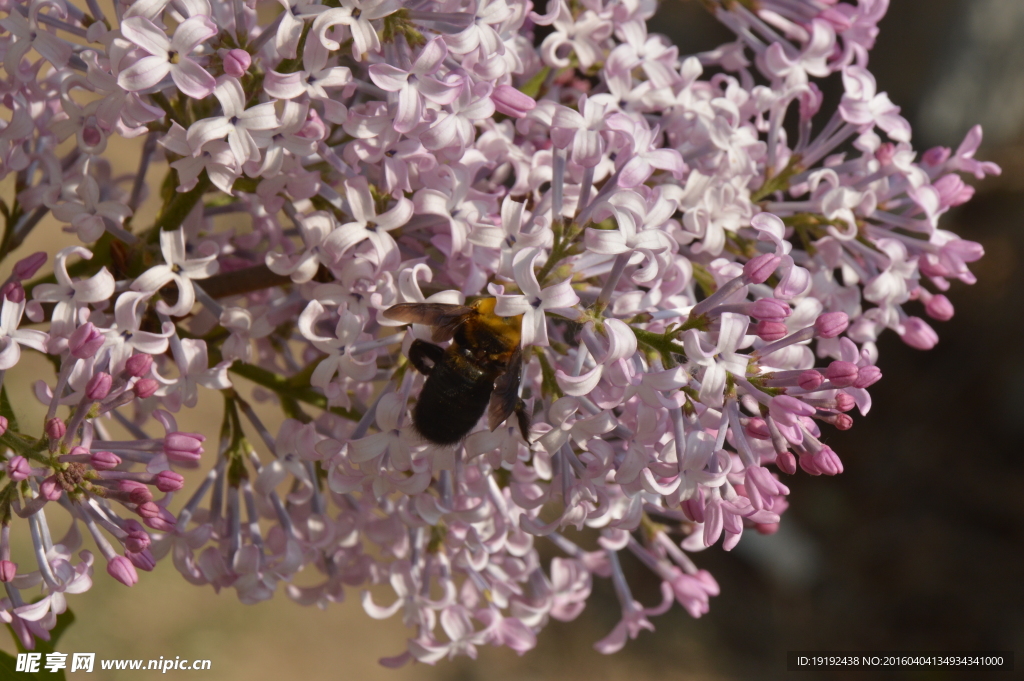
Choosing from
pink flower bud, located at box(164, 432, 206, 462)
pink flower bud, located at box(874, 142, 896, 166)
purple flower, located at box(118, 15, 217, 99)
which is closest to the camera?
purple flower, located at box(118, 15, 217, 99)

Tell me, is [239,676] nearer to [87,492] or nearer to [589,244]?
[87,492]

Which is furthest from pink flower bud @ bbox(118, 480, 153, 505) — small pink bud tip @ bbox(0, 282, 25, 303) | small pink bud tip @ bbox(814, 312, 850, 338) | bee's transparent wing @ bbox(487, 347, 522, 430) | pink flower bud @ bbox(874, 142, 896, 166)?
pink flower bud @ bbox(874, 142, 896, 166)

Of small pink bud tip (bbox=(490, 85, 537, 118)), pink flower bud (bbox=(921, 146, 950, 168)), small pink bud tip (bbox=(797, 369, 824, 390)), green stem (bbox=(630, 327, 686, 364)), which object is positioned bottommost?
green stem (bbox=(630, 327, 686, 364))

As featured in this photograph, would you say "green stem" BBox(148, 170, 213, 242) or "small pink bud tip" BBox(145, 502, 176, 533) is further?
"green stem" BBox(148, 170, 213, 242)

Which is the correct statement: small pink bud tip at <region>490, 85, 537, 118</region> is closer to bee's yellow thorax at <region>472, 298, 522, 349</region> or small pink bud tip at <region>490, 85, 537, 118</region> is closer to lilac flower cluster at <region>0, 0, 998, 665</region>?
lilac flower cluster at <region>0, 0, 998, 665</region>

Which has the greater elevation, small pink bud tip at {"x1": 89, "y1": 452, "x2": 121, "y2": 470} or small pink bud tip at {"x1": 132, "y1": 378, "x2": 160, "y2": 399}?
small pink bud tip at {"x1": 132, "y1": 378, "x2": 160, "y2": 399}

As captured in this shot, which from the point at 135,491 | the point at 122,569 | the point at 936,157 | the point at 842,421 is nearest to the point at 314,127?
the point at 135,491

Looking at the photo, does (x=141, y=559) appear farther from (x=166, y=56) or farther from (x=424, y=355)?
(x=166, y=56)
